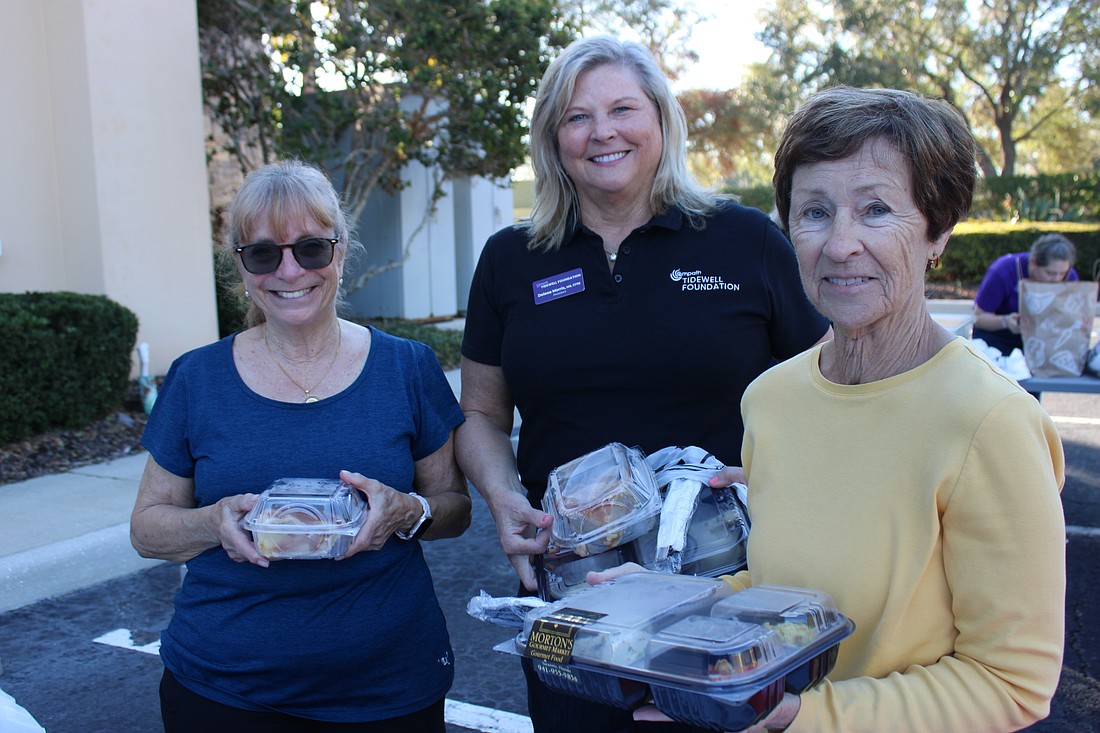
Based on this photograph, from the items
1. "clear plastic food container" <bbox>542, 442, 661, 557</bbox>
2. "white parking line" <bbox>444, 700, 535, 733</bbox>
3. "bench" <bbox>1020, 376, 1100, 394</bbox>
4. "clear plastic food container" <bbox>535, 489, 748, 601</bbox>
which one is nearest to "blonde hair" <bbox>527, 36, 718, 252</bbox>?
"clear plastic food container" <bbox>542, 442, 661, 557</bbox>

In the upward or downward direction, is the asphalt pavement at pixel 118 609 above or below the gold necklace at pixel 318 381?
below

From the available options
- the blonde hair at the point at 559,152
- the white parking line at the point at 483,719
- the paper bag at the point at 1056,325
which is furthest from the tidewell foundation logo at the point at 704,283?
the paper bag at the point at 1056,325

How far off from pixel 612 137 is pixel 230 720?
168 centimetres

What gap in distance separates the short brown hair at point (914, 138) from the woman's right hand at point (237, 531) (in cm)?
138

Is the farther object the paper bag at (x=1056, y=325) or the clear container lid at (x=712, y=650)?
the paper bag at (x=1056, y=325)

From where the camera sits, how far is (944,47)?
2975 centimetres

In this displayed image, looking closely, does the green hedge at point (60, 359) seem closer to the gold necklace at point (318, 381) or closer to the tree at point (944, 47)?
the gold necklace at point (318, 381)

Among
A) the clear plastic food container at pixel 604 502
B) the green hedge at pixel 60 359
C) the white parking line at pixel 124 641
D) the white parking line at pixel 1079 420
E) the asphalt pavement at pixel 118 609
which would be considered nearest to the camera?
the clear plastic food container at pixel 604 502

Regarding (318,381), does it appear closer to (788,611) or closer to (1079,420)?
(788,611)

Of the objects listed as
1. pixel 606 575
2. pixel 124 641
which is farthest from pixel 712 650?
pixel 124 641

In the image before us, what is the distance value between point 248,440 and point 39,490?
16.2 ft

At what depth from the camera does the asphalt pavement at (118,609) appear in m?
3.78

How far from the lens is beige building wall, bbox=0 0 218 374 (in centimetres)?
799

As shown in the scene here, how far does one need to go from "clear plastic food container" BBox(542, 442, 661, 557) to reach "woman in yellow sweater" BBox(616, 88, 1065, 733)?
0.92ft
